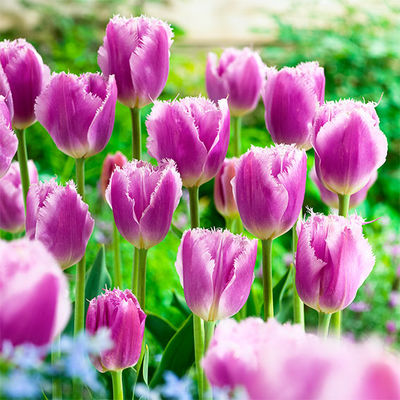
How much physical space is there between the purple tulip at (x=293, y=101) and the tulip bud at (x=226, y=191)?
8 cm

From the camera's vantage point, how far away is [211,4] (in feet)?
8.71

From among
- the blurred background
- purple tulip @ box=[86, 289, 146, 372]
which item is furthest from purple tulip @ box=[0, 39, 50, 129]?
the blurred background

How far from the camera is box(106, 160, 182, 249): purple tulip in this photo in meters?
0.34

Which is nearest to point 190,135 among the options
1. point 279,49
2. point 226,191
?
point 226,191

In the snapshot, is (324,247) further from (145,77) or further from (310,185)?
(310,185)

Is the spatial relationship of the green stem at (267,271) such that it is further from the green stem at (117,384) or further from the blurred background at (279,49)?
the blurred background at (279,49)

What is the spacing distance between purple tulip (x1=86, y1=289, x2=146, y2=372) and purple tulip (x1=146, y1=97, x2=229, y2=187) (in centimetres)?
8

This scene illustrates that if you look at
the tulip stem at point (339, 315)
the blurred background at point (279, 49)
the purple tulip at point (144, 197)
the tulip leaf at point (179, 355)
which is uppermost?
the purple tulip at point (144, 197)

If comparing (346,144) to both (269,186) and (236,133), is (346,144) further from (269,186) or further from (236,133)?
(236,133)

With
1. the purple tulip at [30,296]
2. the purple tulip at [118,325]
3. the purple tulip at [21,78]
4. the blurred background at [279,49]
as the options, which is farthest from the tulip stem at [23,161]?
the blurred background at [279,49]

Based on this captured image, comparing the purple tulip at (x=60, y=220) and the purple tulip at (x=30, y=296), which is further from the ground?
the purple tulip at (x=30, y=296)

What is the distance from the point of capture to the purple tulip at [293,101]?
400 millimetres

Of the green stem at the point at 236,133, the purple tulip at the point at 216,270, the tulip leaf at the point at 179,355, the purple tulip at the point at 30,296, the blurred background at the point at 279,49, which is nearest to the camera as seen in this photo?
the purple tulip at the point at 30,296

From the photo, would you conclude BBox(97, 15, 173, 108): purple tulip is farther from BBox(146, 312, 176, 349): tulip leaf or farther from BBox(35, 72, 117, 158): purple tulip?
BBox(146, 312, 176, 349): tulip leaf
